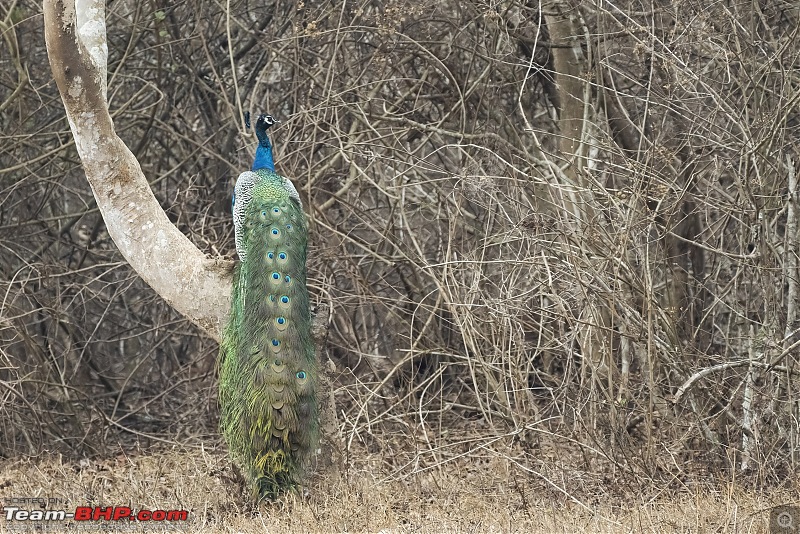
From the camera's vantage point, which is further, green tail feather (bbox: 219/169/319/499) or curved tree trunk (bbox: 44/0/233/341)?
curved tree trunk (bbox: 44/0/233/341)

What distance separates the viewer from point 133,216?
5.70m

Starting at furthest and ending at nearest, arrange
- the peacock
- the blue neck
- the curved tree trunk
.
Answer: the blue neck < the curved tree trunk < the peacock

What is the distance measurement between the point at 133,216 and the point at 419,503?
Result: 216cm

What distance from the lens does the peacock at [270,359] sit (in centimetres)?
539

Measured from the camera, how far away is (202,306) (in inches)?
227

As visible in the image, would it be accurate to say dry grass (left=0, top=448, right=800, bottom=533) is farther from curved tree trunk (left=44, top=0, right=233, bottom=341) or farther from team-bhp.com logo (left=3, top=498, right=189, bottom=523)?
curved tree trunk (left=44, top=0, right=233, bottom=341)

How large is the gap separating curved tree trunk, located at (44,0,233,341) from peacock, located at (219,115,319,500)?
17 cm

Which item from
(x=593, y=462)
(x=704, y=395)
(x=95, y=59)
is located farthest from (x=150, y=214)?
(x=704, y=395)

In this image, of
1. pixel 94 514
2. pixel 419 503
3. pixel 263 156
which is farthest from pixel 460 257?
pixel 94 514

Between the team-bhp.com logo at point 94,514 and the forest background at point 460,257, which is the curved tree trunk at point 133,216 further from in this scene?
the team-bhp.com logo at point 94,514

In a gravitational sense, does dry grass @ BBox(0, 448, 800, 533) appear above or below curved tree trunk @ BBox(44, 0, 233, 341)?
below

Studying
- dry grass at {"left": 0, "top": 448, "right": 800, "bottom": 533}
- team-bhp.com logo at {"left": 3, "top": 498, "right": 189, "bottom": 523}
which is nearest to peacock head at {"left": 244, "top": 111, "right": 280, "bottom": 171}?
dry grass at {"left": 0, "top": 448, "right": 800, "bottom": 533}

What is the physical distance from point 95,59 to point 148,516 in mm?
2404

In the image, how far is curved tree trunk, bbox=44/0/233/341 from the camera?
220 inches
